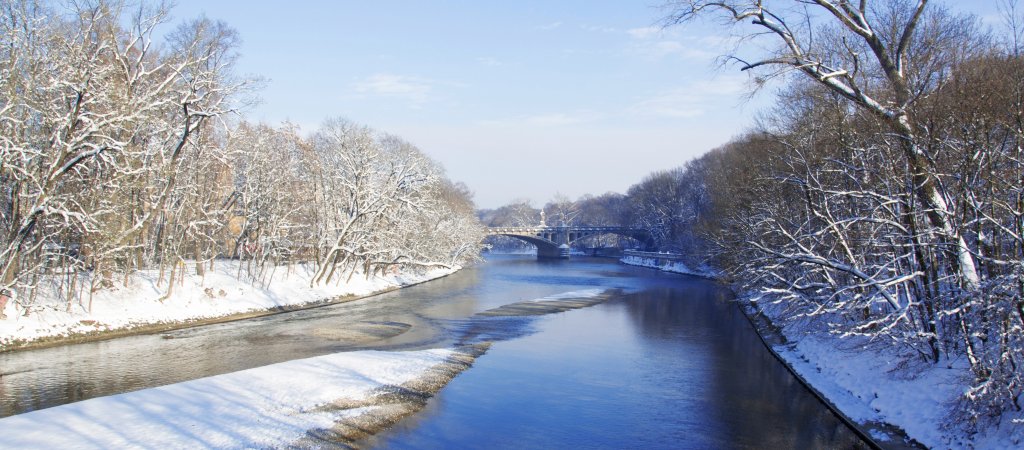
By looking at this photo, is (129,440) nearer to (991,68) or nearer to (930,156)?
(930,156)

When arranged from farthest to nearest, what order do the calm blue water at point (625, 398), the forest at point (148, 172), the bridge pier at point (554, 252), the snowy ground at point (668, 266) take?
the bridge pier at point (554, 252) → the snowy ground at point (668, 266) → the forest at point (148, 172) → the calm blue water at point (625, 398)

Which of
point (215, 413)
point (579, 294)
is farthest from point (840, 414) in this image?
point (579, 294)

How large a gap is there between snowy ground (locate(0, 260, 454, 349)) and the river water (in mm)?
1622

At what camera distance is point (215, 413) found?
49.5 ft

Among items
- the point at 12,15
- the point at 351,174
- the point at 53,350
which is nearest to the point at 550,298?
the point at 351,174

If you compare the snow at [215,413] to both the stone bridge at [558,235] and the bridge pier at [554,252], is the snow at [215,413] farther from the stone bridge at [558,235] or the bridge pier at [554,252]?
the bridge pier at [554,252]

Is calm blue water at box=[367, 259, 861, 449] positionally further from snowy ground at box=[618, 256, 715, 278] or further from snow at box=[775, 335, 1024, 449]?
snowy ground at box=[618, 256, 715, 278]

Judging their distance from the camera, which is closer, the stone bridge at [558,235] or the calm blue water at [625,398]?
the calm blue water at [625,398]

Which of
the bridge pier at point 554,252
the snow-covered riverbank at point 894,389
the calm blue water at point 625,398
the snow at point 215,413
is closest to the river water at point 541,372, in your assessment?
the calm blue water at point 625,398

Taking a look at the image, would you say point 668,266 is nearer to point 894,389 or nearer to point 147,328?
point 147,328

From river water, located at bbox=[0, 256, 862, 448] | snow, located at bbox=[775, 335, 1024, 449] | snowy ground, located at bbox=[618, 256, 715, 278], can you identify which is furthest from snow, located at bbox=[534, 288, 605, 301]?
snow, located at bbox=[775, 335, 1024, 449]

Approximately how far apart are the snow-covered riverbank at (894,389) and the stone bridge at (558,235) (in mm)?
86739

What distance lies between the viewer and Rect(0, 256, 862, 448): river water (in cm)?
1532

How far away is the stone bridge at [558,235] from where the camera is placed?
110250 millimetres
